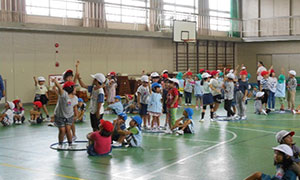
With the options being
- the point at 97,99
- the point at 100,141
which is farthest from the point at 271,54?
the point at 100,141

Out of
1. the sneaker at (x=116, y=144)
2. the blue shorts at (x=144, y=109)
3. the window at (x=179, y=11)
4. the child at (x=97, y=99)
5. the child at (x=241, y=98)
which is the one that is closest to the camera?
the child at (x=97, y=99)

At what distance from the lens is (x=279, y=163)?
20.0 ft

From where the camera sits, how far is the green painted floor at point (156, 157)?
7945mm

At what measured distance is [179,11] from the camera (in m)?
31.6

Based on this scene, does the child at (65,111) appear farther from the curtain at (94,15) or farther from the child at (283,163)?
the curtain at (94,15)

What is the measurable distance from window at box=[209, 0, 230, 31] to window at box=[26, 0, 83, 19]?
12573 millimetres

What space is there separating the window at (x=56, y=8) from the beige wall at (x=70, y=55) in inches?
50.2

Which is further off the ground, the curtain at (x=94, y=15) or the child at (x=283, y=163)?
the curtain at (x=94, y=15)

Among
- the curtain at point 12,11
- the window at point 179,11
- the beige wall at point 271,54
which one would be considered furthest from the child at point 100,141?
the beige wall at point 271,54

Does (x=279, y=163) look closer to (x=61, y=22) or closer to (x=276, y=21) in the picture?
(x=61, y=22)

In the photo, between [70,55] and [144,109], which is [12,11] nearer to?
[70,55]

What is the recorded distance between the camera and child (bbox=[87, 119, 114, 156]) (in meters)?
9.26

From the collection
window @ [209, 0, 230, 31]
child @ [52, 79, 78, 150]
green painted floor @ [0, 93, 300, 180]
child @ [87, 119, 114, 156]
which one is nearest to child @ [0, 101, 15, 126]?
green painted floor @ [0, 93, 300, 180]

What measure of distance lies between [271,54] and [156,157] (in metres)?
27.9
